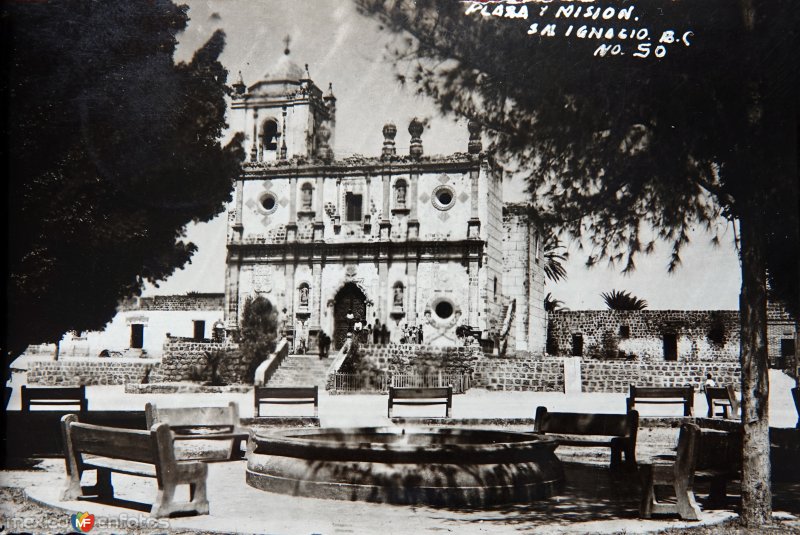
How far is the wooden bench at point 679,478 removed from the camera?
6.18m

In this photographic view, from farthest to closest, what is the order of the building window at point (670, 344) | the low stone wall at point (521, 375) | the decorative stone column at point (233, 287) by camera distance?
1. the building window at point (670, 344)
2. the decorative stone column at point (233, 287)
3. the low stone wall at point (521, 375)

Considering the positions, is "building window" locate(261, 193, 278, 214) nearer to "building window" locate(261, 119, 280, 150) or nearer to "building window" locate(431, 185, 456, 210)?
"building window" locate(261, 119, 280, 150)

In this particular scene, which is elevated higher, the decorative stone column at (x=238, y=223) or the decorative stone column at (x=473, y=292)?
the decorative stone column at (x=238, y=223)

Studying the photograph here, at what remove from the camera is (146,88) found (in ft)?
32.2

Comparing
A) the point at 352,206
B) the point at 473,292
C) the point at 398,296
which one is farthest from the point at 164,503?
the point at 352,206

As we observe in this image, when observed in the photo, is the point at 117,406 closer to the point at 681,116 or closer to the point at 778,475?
the point at 778,475

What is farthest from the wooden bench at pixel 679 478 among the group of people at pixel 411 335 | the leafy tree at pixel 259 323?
the group of people at pixel 411 335

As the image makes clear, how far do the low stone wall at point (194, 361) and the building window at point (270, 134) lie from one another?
10101mm

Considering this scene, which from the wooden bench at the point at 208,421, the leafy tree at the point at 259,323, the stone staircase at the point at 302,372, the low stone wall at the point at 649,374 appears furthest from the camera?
the leafy tree at the point at 259,323

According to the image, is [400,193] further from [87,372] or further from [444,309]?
[87,372]

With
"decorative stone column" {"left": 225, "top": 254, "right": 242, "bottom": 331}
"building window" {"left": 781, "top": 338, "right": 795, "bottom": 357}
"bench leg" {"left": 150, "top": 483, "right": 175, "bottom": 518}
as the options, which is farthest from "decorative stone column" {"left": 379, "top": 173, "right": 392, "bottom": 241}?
"bench leg" {"left": 150, "top": 483, "right": 175, "bottom": 518}

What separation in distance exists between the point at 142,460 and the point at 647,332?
35947 millimetres

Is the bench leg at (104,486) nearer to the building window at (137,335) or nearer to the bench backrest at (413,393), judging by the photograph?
the bench backrest at (413,393)

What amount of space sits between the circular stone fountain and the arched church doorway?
25.4m
